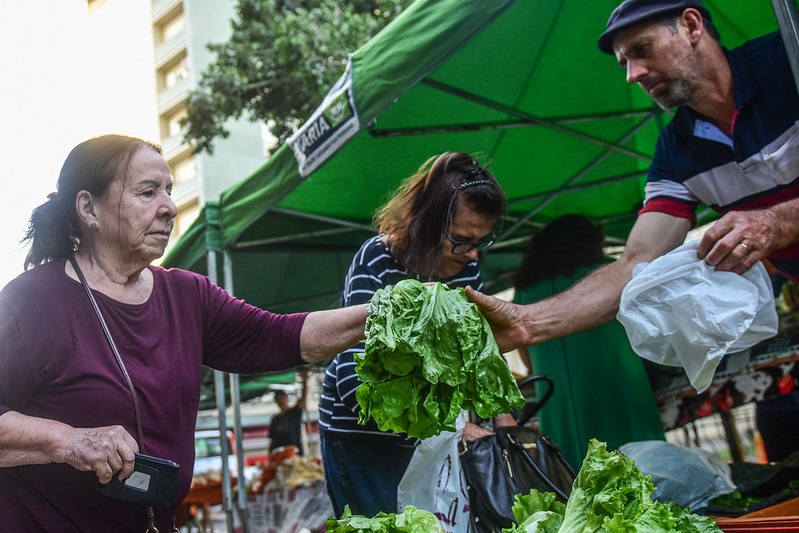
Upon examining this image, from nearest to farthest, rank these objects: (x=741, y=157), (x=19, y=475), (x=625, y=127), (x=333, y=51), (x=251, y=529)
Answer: (x=19, y=475)
(x=741, y=157)
(x=625, y=127)
(x=251, y=529)
(x=333, y=51)

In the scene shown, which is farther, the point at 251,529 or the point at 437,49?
the point at 251,529

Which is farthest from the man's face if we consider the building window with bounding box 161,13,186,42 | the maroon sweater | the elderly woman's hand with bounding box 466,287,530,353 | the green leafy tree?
the building window with bounding box 161,13,186,42

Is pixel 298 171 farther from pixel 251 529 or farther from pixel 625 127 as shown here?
pixel 251 529

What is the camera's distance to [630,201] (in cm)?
602

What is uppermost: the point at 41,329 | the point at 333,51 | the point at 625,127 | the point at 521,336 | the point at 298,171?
the point at 333,51

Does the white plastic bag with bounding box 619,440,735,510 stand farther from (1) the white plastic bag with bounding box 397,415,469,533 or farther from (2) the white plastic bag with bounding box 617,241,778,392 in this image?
(1) the white plastic bag with bounding box 397,415,469,533

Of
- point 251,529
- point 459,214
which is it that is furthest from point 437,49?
point 251,529

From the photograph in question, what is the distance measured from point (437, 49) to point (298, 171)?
4.34ft

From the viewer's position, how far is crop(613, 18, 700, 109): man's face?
237 cm

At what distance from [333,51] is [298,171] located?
679 centimetres

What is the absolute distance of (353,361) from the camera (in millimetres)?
2387

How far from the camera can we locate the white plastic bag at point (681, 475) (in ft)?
8.96

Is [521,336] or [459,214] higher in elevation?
[459,214]

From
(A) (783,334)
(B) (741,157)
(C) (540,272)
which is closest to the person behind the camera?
(B) (741,157)
